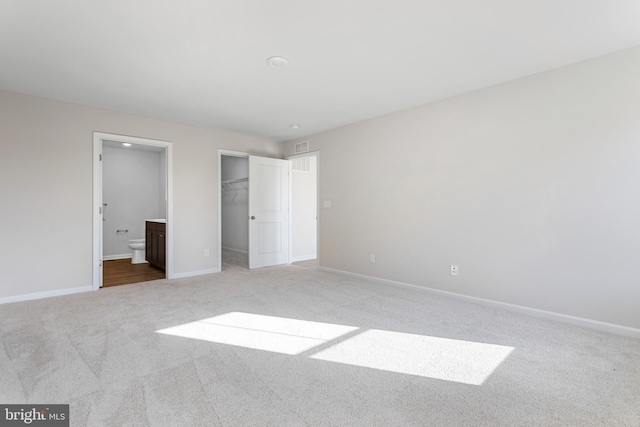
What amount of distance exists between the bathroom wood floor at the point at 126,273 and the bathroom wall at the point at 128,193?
748mm

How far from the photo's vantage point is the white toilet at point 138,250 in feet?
19.5

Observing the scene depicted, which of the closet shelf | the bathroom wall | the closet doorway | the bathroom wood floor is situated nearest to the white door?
the closet doorway

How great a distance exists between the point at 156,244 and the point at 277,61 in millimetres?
4015

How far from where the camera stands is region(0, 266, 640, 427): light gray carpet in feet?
5.24

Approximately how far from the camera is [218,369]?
2.02m

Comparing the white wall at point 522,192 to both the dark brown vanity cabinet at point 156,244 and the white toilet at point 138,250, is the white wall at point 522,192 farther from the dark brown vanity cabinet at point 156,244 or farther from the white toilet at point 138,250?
the white toilet at point 138,250

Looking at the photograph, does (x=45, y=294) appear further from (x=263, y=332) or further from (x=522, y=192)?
(x=522, y=192)

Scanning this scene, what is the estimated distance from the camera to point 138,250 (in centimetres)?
612

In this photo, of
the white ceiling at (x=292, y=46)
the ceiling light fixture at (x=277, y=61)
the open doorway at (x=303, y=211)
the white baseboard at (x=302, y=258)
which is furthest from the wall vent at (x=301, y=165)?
the ceiling light fixture at (x=277, y=61)

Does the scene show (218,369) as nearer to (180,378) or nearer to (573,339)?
(180,378)

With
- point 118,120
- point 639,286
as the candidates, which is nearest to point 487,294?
point 639,286

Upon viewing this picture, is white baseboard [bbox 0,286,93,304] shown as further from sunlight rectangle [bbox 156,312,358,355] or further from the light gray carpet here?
sunlight rectangle [bbox 156,312,358,355]

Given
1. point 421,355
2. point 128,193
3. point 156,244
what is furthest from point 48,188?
point 421,355

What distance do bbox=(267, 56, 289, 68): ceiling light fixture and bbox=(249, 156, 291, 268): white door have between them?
2.79 m
